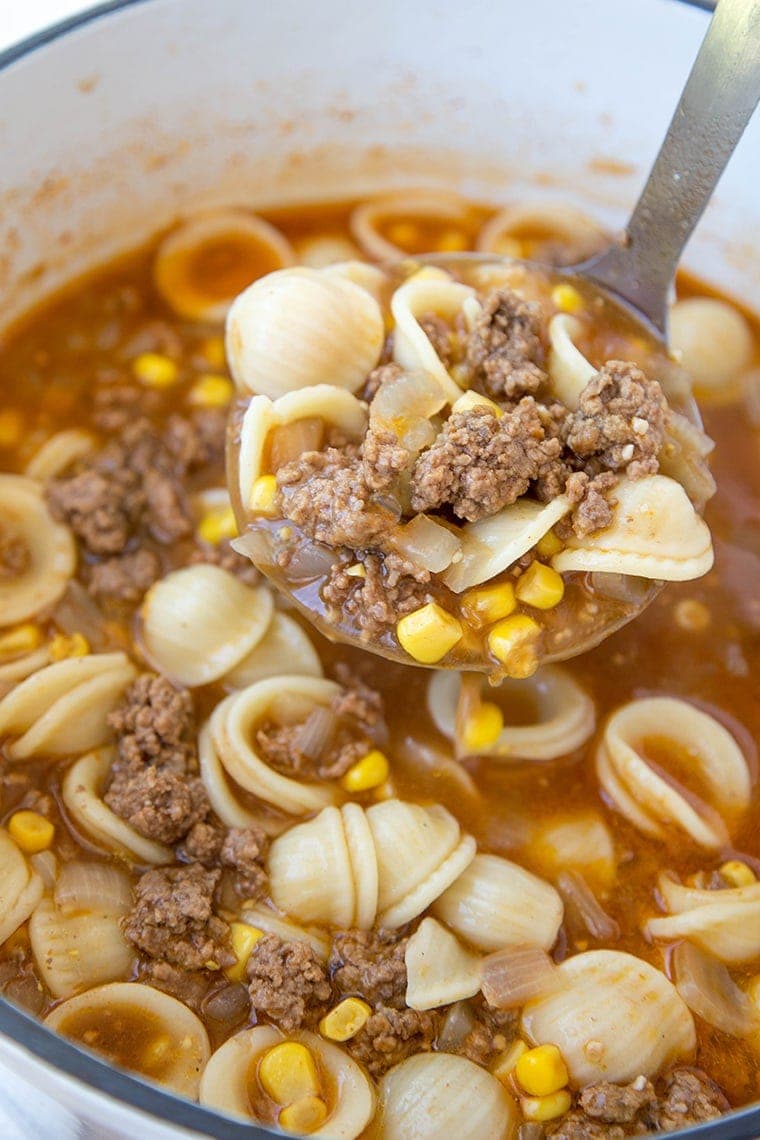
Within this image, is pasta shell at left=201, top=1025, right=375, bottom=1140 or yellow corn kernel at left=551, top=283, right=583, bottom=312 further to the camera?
yellow corn kernel at left=551, top=283, right=583, bottom=312

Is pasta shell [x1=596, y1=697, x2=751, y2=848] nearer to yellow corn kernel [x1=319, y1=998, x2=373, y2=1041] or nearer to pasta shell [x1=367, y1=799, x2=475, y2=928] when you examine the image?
pasta shell [x1=367, y1=799, x2=475, y2=928]

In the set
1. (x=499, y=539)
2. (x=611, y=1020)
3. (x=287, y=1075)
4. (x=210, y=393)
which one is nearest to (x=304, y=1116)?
(x=287, y=1075)

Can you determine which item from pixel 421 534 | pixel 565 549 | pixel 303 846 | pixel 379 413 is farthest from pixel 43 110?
pixel 303 846

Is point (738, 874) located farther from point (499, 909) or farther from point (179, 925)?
point (179, 925)

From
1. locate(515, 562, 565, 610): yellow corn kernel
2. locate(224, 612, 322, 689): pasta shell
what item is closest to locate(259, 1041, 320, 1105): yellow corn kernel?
locate(224, 612, 322, 689): pasta shell

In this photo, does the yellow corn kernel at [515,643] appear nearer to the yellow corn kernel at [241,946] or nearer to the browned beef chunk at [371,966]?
the browned beef chunk at [371,966]

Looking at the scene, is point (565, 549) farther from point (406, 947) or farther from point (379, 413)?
point (406, 947)
